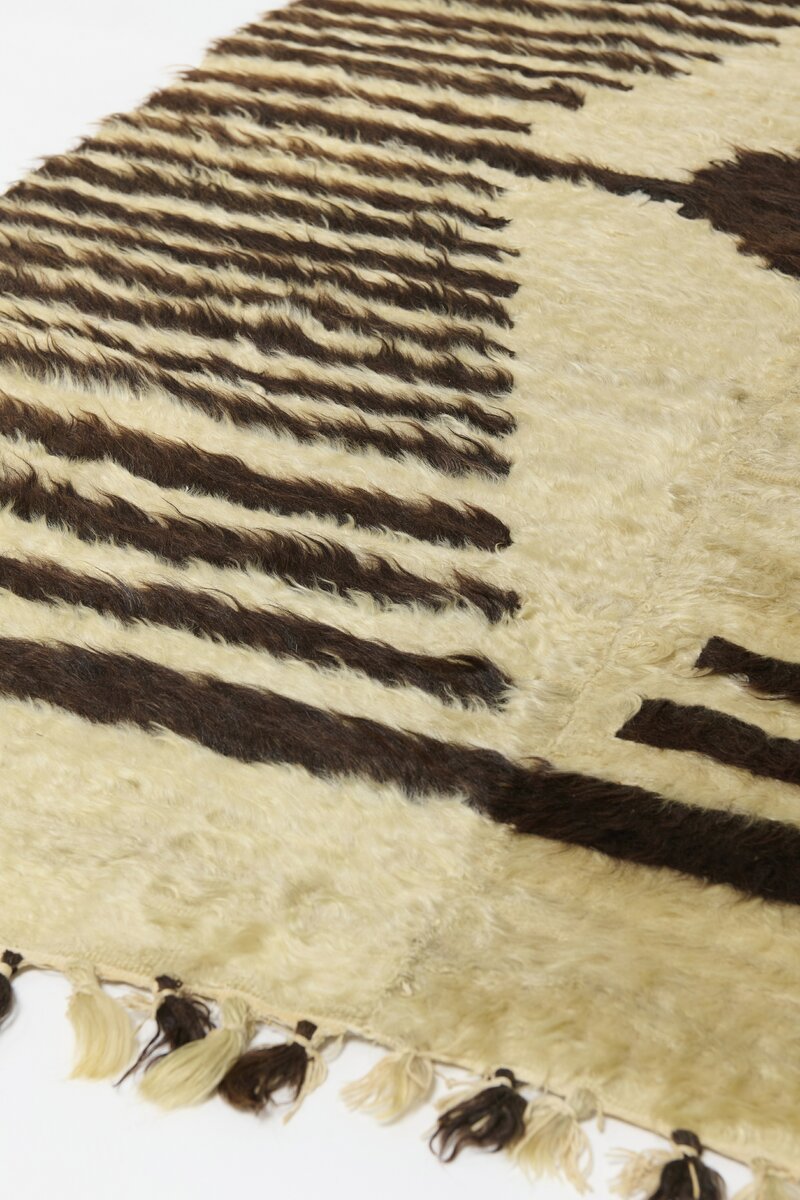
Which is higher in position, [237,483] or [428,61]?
[428,61]

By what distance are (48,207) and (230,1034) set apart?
4.83ft

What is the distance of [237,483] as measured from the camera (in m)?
1.64

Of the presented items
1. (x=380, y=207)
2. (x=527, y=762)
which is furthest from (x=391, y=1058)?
(x=380, y=207)

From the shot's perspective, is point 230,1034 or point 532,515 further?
point 532,515

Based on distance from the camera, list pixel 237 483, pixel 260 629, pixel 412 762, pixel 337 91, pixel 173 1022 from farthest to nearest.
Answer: pixel 337 91 < pixel 237 483 < pixel 260 629 < pixel 412 762 < pixel 173 1022

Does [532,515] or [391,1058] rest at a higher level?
[532,515]

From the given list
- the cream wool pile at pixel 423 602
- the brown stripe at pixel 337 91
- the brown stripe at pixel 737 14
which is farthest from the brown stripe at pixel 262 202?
the brown stripe at pixel 737 14

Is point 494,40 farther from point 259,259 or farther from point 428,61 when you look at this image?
point 259,259

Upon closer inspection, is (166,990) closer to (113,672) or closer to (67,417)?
(113,672)

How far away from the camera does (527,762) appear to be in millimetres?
1313

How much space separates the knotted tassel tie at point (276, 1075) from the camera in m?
1.08

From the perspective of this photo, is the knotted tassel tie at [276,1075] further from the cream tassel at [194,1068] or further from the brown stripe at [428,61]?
the brown stripe at [428,61]

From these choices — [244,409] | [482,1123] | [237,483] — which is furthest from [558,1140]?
[244,409]

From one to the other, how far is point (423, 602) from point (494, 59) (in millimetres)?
1456
